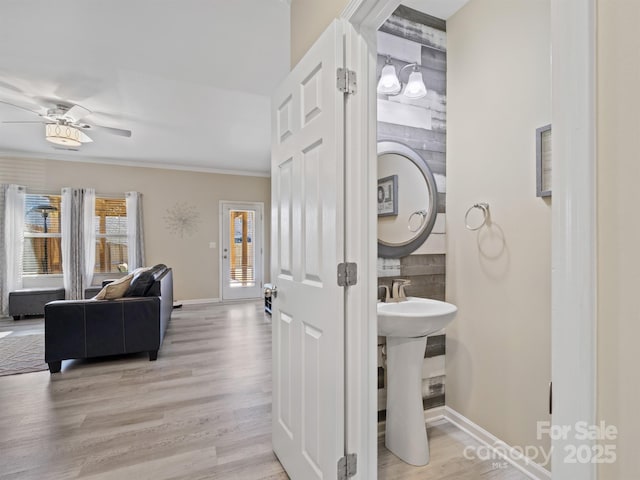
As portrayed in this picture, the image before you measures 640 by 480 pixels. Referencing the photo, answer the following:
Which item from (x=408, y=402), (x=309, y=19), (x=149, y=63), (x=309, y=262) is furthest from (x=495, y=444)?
(x=149, y=63)

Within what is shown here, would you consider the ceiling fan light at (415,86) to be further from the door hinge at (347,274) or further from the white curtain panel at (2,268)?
the white curtain panel at (2,268)

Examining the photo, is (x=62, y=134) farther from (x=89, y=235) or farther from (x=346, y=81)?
(x=346, y=81)

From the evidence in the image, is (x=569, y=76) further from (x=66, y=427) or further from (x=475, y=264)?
(x=66, y=427)

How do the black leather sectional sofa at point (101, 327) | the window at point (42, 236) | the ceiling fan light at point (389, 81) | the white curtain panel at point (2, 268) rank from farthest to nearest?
the window at point (42, 236), the white curtain panel at point (2, 268), the black leather sectional sofa at point (101, 327), the ceiling fan light at point (389, 81)

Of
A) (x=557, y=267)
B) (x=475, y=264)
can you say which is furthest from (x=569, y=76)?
(x=475, y=264)

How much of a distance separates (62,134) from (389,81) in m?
3.49

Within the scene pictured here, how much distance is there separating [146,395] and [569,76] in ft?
10.1

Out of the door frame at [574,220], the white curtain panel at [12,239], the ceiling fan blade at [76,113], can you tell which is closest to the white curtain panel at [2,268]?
the white curtain panel at [12,239]

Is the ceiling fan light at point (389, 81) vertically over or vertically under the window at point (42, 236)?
over

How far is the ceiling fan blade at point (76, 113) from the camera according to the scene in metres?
3.33

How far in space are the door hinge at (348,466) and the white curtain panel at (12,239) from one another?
6212 mm

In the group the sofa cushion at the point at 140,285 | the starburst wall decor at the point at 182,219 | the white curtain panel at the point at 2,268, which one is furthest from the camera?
the starburst wall decor at the point at 182,219

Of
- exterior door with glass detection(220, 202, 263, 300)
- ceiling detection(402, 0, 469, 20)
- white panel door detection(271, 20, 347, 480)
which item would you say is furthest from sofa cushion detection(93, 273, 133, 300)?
ceiling detection(402, 0, 469, 20)

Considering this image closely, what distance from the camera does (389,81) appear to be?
1923mm
